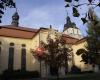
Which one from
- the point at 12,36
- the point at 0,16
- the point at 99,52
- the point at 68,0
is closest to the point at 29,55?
the point at 12,36

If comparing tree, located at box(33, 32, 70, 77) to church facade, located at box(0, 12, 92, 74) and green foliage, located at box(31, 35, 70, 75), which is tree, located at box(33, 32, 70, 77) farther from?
church facade, located at box(0, 12, 92, 74)

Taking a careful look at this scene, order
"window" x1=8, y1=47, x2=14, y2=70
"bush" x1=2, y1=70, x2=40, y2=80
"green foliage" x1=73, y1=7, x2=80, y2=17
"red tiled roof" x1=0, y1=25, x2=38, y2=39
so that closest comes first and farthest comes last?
"green foliage" x1=73, y1=7, x2=80, y2=17 < "bush" x1=2, y1=70, x2=40, y2=80 < "window" x1=8, y1=47, x2=14, y2=70 < "red tiled roof" x1=0, y1=25, x2=38, y2=39

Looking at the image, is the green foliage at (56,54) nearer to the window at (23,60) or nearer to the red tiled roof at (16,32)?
the window at (23,60)

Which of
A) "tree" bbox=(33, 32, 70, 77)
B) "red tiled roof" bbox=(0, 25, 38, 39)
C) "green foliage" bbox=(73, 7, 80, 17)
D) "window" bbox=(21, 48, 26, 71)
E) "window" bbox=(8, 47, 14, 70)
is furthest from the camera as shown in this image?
"red tiled roof" bbox=(0, 25, 38, 39)

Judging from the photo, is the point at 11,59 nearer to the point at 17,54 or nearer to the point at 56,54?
the point at 17,54

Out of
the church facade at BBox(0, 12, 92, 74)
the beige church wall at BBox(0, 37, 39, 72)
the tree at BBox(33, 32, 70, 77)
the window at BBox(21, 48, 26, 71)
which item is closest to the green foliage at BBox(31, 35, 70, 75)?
the tree at BBox(33, 32, 70, 77)

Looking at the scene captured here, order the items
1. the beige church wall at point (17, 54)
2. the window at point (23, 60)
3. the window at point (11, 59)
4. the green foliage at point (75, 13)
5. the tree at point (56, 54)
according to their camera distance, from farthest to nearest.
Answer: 1. the window at point (23, 60)
2. the window at point (11, 59)
3. the beige church wall at point (17, 54)
4. the tree at point (56, 54)
5. the green foliage at point (75, 13)

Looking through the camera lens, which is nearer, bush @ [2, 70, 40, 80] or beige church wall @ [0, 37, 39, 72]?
bush @ [2, 70, 40, 80]

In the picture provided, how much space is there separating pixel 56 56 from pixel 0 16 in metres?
20.4

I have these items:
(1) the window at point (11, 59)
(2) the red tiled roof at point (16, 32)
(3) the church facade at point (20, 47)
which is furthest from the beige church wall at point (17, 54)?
(2) the red tiled roof at point (16, 32)

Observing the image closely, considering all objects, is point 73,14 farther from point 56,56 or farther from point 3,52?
point 3,52

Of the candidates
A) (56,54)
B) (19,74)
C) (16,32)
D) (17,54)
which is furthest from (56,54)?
(16,32)

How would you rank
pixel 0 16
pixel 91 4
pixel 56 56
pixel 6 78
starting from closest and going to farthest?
pixel 91 4 < pixel 0 16 < pixel 56 56 < pixel 6 78

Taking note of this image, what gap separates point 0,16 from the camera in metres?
9.90
